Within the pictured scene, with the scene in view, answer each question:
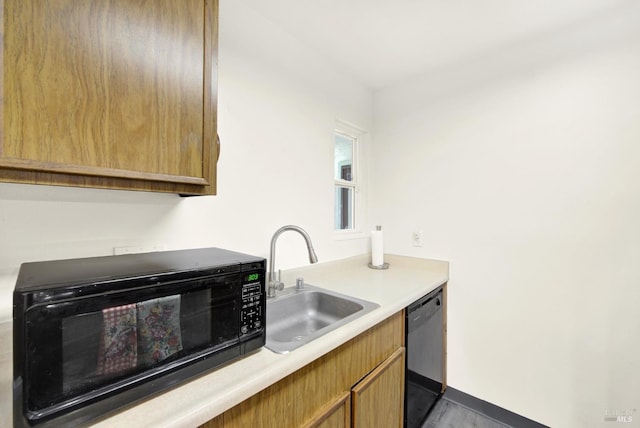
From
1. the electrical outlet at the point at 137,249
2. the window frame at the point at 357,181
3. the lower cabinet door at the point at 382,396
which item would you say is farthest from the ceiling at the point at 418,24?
the lower cabinet door at the point at 382,396

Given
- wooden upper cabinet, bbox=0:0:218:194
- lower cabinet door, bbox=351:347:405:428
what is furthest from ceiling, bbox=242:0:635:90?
lower cabinet door, bbox=351:347:405:428

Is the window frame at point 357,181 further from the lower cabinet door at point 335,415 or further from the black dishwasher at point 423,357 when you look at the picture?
the lower cabinet door at point 335,415

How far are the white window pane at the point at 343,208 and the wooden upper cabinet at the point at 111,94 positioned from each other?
133cm

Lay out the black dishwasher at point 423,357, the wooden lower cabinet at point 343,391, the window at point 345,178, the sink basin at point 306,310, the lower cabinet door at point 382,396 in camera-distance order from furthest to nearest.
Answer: the window at point 345,178, the black dishwasher at point 423,357, the sink basin at point 306,310, the lower cabinet door at point 382,396, the wooden lower cabinet at point 343,391

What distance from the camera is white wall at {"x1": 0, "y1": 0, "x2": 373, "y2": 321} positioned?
34.1 inches

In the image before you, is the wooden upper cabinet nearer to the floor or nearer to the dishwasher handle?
the dishwasher handle

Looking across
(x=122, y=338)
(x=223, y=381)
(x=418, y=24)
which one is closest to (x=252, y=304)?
(x=223, y=381)

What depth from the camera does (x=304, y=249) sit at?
1.75 meters

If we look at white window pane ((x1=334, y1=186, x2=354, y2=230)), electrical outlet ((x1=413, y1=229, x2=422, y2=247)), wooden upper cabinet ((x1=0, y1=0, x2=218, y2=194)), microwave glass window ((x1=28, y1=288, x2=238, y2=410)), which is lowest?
microwave glass window ((x1=28, y1=288, x2=238, y2=410))

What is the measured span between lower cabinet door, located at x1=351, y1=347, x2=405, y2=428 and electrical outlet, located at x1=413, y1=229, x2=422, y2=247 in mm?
916

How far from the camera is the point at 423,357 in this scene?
1.60m

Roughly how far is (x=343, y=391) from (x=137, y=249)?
0.99 meters

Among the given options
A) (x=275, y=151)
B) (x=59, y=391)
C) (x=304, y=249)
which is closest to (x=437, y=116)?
(x=275, y=151)

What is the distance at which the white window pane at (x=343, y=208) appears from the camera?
216 centimetres
